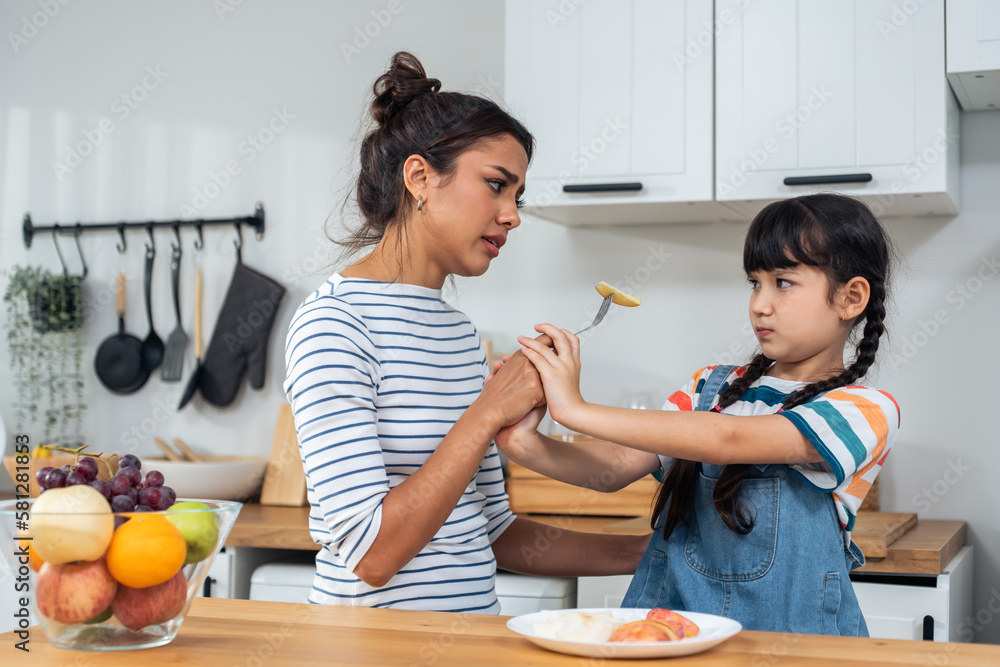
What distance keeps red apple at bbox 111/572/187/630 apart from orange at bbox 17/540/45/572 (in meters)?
0.06

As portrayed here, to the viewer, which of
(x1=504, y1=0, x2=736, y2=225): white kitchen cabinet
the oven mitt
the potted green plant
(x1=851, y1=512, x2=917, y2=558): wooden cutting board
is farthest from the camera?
the potted green plant

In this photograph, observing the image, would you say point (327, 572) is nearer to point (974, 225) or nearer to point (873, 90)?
point (873, 90)

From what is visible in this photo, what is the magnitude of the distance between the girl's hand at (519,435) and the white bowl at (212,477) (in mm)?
1293

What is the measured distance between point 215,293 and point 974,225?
6.38 feet

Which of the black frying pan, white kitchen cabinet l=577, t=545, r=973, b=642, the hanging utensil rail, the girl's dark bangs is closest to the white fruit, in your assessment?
the girl's dark bangs

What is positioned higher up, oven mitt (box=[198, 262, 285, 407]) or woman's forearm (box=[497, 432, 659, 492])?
oven mitt (box=[198, 262, 285, 407])

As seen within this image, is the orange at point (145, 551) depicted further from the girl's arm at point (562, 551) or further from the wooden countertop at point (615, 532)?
the wooden countertop at point (615, 532)

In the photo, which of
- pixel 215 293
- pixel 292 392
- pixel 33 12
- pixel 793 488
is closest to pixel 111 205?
pixel 215 293

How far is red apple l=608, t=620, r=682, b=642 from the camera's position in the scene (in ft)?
2.39

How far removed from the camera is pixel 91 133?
8.98ft

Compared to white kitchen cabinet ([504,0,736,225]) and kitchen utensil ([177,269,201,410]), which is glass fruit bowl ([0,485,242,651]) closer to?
white kitchen cabinet ([504,0,736,225])

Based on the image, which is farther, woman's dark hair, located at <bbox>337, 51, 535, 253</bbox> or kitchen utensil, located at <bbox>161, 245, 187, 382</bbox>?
kitchen utensil, located at <bbox>161, 245, 187, 382</bbox>

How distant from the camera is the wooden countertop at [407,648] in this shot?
719 mm

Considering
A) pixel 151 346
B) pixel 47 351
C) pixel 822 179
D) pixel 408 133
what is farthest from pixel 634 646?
pixel 47 351
